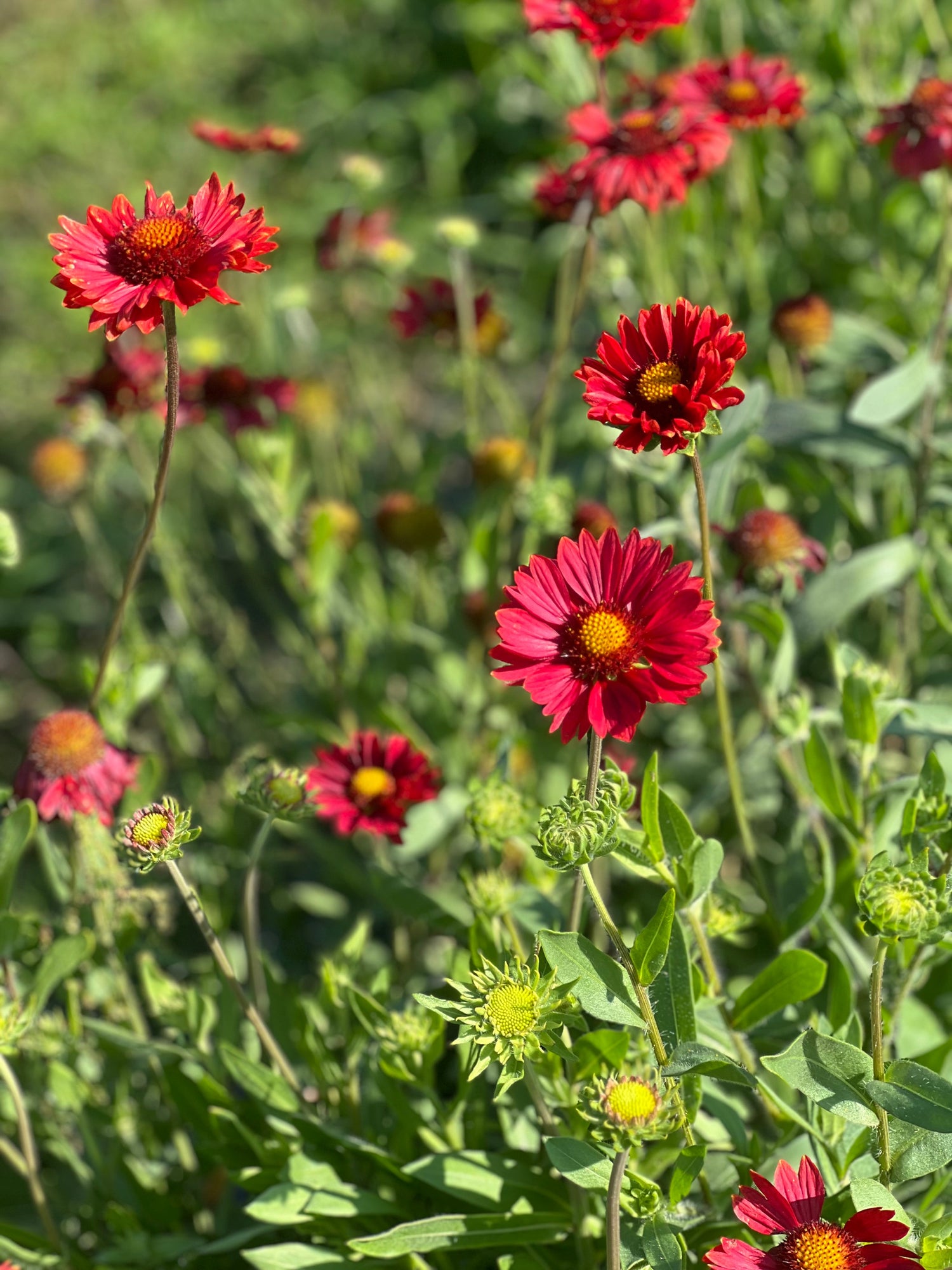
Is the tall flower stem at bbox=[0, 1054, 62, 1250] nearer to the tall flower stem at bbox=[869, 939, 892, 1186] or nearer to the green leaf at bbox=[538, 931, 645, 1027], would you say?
the green leaf at bbox=[538, 931, 645, 1027]

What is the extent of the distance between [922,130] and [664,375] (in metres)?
0.95

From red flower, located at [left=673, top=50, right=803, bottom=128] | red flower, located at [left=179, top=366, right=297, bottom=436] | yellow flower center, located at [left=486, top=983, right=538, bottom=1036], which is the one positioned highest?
red flower, located at [left=673, top=50, right=803, bottom=128]

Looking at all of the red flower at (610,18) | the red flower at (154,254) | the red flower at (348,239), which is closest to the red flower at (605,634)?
the red flower at (154,254)

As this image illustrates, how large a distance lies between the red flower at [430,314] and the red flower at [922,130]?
2.50ft

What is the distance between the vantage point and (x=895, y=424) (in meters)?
1.94

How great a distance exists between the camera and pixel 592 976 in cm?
100

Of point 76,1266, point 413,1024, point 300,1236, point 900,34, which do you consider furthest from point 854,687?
point 900,34

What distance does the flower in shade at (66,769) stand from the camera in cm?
137

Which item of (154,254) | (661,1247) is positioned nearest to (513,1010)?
(661,1247)

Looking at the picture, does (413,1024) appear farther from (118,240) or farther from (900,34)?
(900,34)

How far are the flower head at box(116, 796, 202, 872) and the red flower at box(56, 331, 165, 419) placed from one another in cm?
107

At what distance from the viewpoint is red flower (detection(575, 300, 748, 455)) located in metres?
0.95

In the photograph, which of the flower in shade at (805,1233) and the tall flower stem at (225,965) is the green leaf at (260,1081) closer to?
the tall flower stem at (225,965)

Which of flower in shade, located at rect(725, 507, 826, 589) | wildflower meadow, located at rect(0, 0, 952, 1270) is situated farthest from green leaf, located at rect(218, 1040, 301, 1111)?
flower in shade, located at rect(725, 507, 826, 589)
